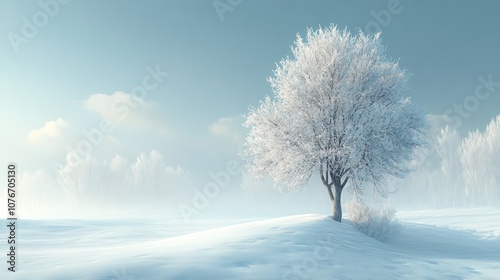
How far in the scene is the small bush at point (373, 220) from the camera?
725 inches

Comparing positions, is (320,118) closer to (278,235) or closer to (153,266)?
(278,235)

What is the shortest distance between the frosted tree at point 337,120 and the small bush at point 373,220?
1560 millimetres

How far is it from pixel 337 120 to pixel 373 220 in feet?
20.3

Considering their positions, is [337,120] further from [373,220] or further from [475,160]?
[475,160]

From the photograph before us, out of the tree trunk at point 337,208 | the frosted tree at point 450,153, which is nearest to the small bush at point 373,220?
the tree trunk at point 337,208

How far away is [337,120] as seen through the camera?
57.6 feet

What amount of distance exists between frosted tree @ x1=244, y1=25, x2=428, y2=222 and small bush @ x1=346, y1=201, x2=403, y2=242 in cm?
156

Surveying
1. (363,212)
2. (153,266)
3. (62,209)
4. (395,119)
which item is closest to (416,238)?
(363,212)

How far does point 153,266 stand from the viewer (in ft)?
25.3

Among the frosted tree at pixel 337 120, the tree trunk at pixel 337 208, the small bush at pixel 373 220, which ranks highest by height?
the frosted tree at pixel 337 120

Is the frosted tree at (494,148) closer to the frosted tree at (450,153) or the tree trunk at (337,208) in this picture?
the frosted tree at (450,153)

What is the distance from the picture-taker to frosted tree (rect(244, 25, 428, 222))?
1697 cm

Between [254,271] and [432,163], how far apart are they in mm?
91602

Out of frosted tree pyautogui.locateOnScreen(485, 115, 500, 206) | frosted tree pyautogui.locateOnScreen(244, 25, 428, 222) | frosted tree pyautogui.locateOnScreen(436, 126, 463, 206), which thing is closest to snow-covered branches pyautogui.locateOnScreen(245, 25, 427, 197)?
frosted tree pyautogui.locateOnScreen(244, 25, 428, 222)
